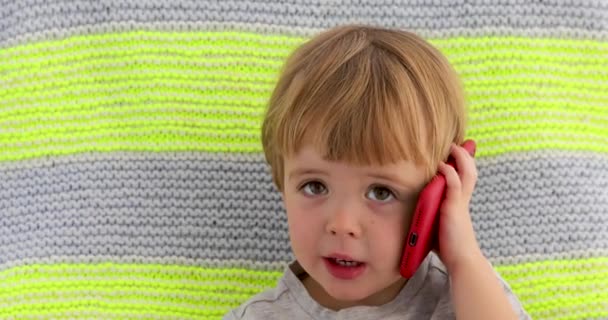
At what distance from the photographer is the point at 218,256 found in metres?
1.40

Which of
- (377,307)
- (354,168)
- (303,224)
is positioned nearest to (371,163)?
(354,168)

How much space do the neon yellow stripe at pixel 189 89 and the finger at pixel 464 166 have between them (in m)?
0.30

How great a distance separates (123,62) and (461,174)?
64 cm

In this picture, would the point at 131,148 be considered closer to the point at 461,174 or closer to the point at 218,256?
the point at 218,256

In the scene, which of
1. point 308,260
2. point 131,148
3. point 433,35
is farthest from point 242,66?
point 308,260

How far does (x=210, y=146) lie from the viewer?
1.42 m

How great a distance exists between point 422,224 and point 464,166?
0.38 feet

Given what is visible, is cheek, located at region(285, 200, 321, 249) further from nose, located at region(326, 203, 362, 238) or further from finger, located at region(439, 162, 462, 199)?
finger, located at region(439, 162, 462, 199)

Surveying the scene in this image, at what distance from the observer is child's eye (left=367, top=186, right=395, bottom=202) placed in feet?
3.46

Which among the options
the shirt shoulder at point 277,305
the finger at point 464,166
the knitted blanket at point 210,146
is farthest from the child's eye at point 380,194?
the knitted blanket at point 210,146

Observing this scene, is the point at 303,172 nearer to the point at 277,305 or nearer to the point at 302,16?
the point at 277,305

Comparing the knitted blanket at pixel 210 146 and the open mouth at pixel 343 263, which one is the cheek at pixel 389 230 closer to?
the open mouth at pixel 343 263

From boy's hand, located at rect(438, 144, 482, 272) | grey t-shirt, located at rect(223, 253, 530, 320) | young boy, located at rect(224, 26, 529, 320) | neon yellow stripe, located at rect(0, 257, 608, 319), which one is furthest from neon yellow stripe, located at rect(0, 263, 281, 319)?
boy's hand, located at rect(438, 144, 482, 272)

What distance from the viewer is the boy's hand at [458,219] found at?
1108mm
